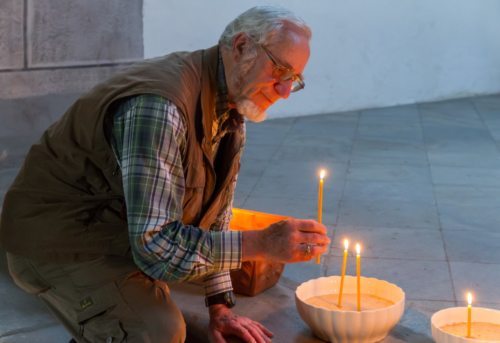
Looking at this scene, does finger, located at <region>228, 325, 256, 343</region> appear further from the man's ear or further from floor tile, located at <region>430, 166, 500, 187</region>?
floor tile, located at <region>430, 166, 500, 187</region>

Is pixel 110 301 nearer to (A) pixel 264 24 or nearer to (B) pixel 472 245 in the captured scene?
(A) pixel 264 24

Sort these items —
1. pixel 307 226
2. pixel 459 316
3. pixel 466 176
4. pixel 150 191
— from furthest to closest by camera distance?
1. pixel 466 176
2. pixel 459 316
3. pixel 307 226
4. pixel 150 191

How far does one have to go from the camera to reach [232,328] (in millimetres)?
2486

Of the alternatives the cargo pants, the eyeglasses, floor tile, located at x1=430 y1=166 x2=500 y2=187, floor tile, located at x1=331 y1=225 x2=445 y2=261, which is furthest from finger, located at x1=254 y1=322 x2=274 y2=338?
floor tile, located at x1=430 y1=166 x2=500 y2=187

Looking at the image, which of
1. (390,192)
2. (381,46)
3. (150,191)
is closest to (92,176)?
(150,191)

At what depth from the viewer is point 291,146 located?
655 cm

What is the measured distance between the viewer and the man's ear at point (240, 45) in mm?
2145

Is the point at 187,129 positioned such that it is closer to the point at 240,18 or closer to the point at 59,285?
the point at 240,18

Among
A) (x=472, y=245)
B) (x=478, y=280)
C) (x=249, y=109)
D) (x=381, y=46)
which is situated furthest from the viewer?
(x=381, y=46)

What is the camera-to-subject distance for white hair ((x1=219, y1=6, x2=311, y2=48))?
2.11 m

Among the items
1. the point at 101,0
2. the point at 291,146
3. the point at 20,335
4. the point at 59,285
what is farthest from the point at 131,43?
the point at 59,285

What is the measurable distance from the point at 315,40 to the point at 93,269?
5958 mm

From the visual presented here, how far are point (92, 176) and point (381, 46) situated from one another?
651 cm

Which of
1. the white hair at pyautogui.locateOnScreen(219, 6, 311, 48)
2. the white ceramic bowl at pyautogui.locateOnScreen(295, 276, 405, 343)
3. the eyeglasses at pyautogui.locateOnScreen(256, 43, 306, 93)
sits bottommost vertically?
the white ceramic bowl at pyautogui.locateOnScreen(295, 276, 405, 343)
